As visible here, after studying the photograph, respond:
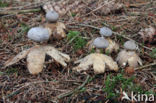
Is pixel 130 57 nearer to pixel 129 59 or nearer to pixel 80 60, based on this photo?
pixel 129 59

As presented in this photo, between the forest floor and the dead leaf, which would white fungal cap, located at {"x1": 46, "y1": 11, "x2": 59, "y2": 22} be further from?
the dead leaf

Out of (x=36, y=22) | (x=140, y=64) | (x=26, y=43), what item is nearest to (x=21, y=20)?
(x=36, y=22)

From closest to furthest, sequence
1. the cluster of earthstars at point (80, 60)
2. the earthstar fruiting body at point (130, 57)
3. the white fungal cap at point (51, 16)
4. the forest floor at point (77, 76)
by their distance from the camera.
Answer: the forest floor at point (77, 76) → the cluster of earthstars at point (80, 60) → the earthstar fruiting body at point (130, 57) → the white fungal cap at point (51, 16)

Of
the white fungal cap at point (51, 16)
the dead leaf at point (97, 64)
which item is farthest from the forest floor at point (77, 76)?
the white fungal cap at point (51, 16)

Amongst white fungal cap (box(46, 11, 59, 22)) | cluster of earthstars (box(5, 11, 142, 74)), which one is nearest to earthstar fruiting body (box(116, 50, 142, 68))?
cluster of earthstars (box(5, 11, 142, 74))

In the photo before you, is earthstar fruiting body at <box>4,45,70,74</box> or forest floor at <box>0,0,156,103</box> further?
earthstar fruiting body at <box>4,45,70,74</box>

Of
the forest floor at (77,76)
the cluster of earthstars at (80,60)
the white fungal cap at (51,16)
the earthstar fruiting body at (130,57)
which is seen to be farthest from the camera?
the white fungal cap at (51,16)

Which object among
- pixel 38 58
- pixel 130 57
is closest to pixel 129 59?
pixel 130 57

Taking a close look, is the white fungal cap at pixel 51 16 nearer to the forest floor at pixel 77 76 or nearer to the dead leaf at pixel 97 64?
the forest floor at pixel 77 76

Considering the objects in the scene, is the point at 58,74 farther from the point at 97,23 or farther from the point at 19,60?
→ the point at 97,23
